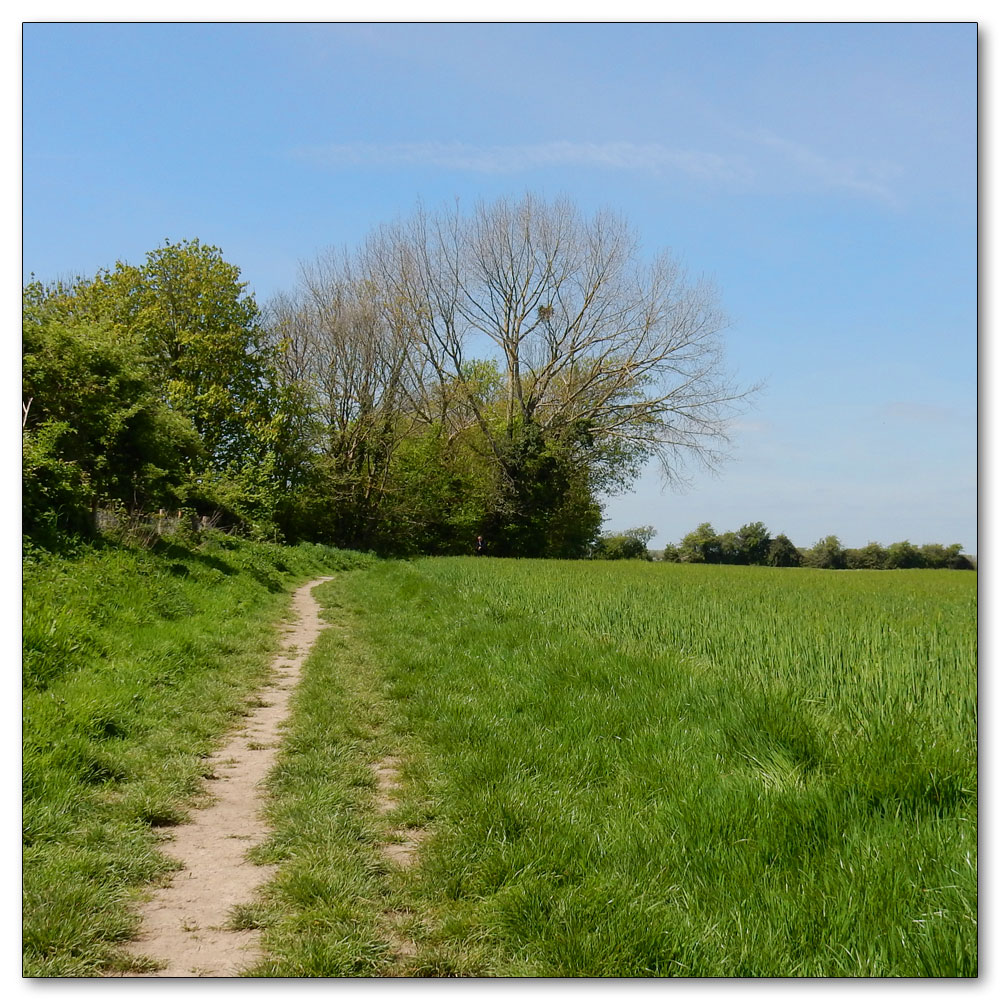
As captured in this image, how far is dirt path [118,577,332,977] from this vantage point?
3258 millimetres

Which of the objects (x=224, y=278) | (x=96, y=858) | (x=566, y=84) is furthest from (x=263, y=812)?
(x=224, y=278)

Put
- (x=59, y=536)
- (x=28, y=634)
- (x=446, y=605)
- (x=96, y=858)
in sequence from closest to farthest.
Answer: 1. (x=96, y=858)
2. (x=28, y=634)
3. (x=59, y=536)
4. (x=446, y=605)

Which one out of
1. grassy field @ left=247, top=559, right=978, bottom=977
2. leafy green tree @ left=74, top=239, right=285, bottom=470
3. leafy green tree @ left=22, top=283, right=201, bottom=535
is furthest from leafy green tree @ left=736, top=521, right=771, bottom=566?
leafy green tree @ left=74, top=239, right=285, bottom=470

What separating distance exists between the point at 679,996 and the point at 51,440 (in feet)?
38.5

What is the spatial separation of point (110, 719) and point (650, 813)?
4.45 m

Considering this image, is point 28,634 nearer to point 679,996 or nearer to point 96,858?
point 96,858

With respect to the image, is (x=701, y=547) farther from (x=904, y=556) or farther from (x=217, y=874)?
(x=217, y=874)

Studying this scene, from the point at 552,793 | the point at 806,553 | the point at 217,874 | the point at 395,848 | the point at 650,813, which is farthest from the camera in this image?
the point at 806,553

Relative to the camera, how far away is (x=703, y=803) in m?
4.07

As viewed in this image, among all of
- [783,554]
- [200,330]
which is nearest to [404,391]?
[200,330]

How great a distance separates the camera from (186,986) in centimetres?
305

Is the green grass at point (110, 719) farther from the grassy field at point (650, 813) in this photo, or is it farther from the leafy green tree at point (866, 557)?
the leafy green tree at point (866, 557)

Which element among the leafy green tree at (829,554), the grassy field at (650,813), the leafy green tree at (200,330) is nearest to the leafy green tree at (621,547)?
the leafy green tree at (200,330)

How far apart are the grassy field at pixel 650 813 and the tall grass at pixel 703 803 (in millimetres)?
13
